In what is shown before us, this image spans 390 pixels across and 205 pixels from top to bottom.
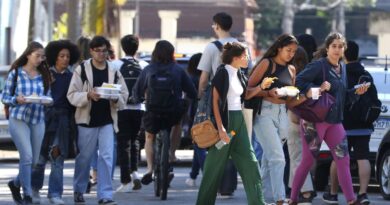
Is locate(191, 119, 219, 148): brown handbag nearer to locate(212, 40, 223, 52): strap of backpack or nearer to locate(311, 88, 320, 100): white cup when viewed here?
locate(311, 88, 320, 100): white cup

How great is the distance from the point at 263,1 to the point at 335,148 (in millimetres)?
86551

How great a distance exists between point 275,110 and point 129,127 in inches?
133

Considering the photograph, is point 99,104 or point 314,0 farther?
point 314,0

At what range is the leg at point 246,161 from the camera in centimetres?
1292

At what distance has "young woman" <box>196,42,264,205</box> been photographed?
1287cm

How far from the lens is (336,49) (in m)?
14.3

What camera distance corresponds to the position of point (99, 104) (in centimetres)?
1491

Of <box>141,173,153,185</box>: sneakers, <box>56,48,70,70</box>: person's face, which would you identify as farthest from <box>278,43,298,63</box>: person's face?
<box>141,173,153,185</box>: sneakers

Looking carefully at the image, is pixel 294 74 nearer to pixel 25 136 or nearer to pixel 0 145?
pixel 25 136

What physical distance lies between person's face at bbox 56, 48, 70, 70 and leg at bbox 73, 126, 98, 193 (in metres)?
0.85

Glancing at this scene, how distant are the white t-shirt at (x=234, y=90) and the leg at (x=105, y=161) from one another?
211cm

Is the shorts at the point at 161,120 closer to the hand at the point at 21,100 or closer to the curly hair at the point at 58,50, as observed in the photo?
the curly hair at the point at 58,50

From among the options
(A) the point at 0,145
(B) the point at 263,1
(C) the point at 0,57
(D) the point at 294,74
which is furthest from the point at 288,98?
(B) the point at 263,1

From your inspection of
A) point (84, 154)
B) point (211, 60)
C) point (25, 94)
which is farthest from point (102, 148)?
point (211, 60)
